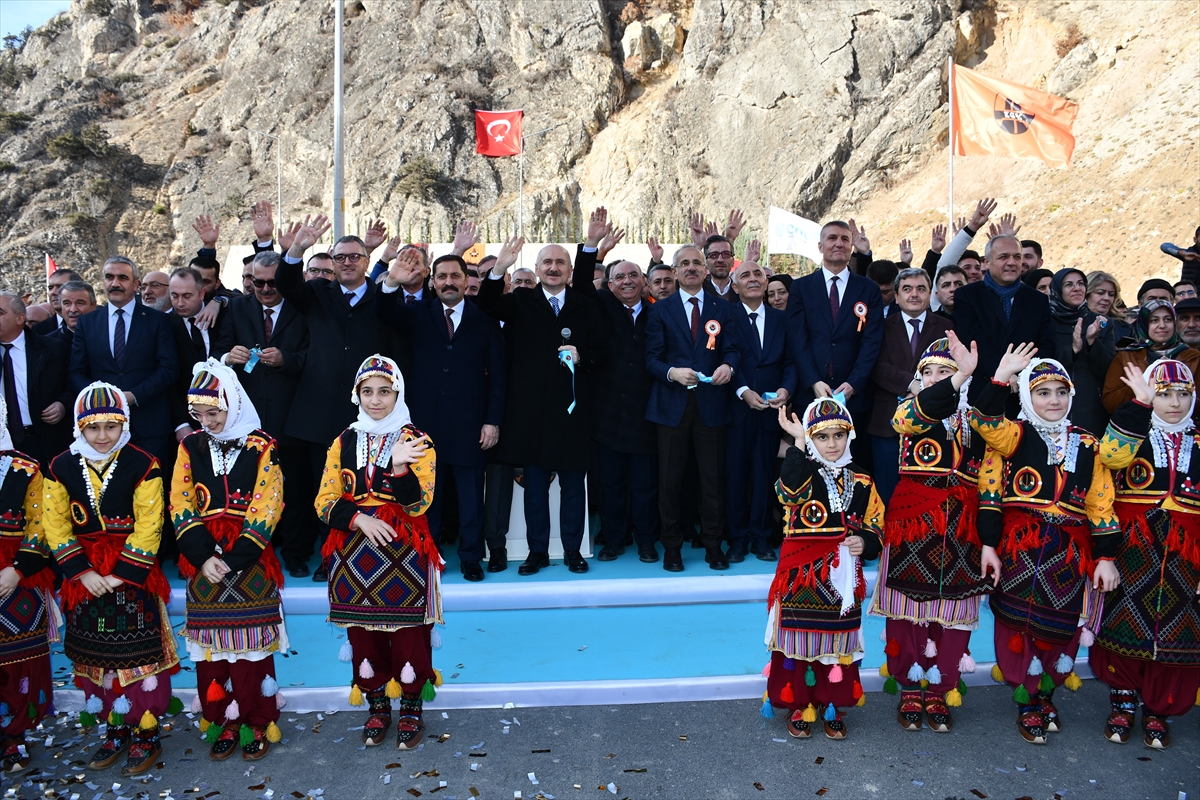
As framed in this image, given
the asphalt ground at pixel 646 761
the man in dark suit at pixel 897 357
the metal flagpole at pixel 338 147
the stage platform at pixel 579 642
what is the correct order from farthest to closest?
the metal flagpole at pixel 338 147 → the man in dark suit at pixel 897 357 → the stage platform at pixel 579 642 → the asphalt ground at pixel 646 761

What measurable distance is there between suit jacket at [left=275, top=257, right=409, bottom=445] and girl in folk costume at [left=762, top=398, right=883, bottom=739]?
2.81m

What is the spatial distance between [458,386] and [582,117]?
2853cm

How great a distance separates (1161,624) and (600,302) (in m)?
3.51

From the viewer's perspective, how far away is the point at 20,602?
3.34 meters

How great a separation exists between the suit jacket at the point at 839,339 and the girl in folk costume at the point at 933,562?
5.05 ft

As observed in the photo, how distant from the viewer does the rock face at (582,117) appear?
24438 mm

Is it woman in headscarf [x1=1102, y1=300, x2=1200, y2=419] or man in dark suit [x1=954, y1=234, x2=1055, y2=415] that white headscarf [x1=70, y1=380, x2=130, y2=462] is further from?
woman in headscarf [x1=1102, y1=300, x2=1200, y2=419]

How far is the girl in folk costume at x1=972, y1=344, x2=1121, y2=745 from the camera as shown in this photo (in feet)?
11.2

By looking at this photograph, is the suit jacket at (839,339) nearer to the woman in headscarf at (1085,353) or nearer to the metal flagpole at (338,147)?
the woman in headscarf at (1085,353)

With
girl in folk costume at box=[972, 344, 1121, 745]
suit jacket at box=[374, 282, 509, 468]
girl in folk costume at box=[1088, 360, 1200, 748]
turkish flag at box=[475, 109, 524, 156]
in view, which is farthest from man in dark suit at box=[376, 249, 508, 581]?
turkish flag at box=[475, 109, 524, 156]

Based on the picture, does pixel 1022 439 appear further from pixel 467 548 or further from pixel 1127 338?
pixel 467 548

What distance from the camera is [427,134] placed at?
31500 mm

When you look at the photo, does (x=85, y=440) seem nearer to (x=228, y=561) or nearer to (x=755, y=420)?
(x=228, y=561)

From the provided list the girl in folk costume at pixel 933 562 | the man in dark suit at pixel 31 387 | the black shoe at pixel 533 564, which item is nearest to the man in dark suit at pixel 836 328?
the girl in folk costume at pixel 933 562
